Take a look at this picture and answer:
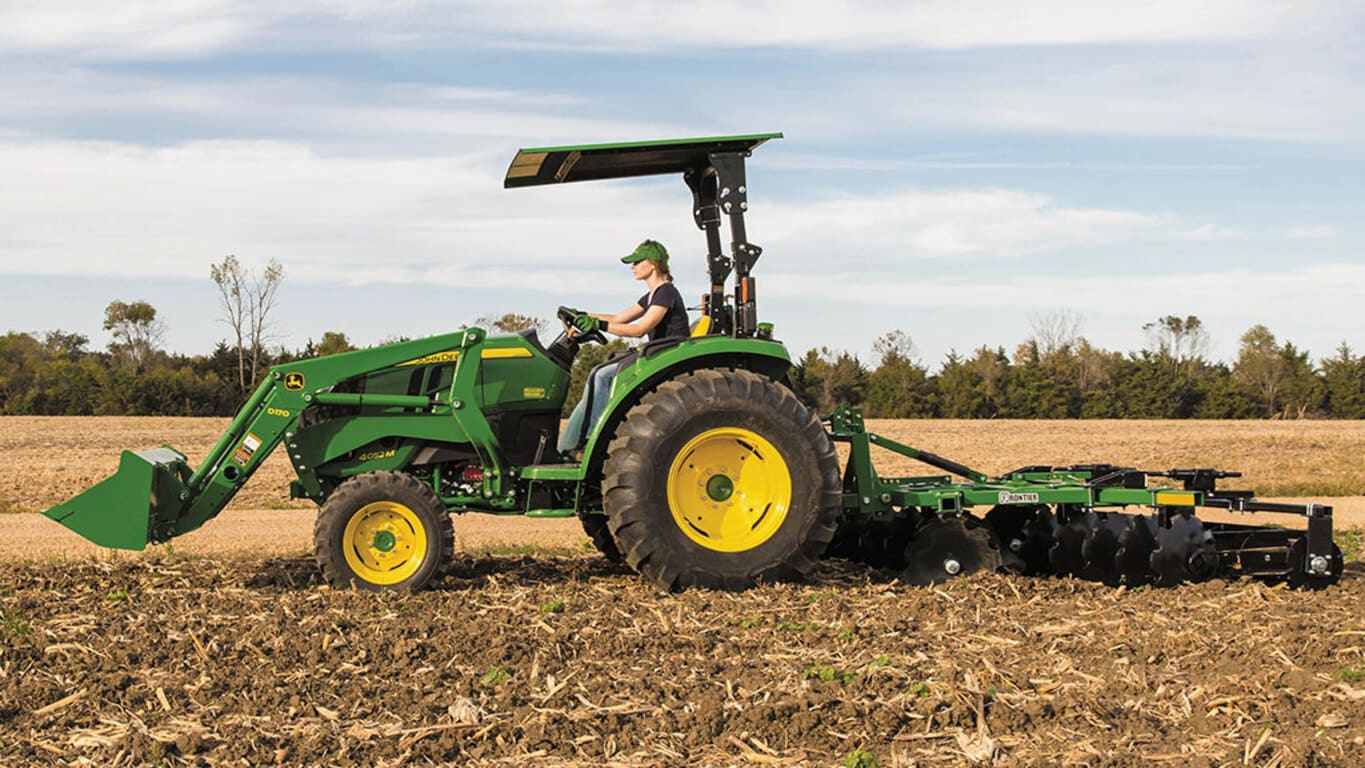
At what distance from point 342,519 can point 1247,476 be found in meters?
15.8

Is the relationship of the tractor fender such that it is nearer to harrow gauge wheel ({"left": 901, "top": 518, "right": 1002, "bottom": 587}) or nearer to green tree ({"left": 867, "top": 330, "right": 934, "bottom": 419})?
harrow gauge wheel ({"left": 901, "top": 518, "right": 1002, "bottom": 587})

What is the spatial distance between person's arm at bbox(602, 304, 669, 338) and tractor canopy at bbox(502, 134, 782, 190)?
0.91m

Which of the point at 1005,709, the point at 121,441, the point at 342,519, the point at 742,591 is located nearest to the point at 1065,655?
the point at 1005,709

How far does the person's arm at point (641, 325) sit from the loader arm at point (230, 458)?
79cm

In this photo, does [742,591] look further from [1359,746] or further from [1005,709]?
[1359,746]

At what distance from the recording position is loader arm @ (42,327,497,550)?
6.98 metres

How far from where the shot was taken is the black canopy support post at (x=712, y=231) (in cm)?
802

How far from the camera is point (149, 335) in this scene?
166ft

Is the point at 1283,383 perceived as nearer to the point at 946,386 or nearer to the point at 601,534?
the point at 946,386

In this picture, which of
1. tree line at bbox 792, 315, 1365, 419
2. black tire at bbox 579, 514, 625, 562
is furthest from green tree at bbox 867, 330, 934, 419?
black tire at bbox 579, 514, 625, 562

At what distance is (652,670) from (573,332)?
285cm

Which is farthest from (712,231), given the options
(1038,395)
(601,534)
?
(1038,395)

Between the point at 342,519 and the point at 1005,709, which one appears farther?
the point at 342,519

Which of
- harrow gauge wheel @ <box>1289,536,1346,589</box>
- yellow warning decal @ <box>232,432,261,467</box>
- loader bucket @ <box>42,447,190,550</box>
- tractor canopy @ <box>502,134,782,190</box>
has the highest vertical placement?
tractor canopy @ <box>502,134,782,190</box>
